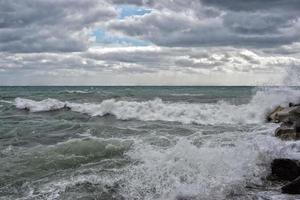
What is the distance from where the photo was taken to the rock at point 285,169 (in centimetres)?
869

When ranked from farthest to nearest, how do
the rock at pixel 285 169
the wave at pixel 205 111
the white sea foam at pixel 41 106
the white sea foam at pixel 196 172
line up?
the white sea foam at pixel 41 106
the wave at pixel 205 111
the rock at pixel 285 169
the white sea foam at pixel 196 172

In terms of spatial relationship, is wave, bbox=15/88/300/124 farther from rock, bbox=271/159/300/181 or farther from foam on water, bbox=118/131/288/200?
rock, bbox=271/159/300/181

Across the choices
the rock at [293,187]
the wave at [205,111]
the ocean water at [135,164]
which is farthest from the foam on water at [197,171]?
the wave at [205,111]

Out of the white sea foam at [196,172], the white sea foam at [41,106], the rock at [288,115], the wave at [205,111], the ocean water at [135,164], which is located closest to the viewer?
the white sea foam at [196,172]

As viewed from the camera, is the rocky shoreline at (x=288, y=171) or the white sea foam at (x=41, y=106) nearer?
the rocky shoreline at (x=288, y=171)

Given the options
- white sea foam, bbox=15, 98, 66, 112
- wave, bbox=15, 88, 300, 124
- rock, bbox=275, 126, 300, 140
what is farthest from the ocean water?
white sea foam, bbox=15, 98, 66, 112

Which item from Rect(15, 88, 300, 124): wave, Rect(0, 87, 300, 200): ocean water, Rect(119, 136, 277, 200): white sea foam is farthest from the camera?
Rect(15, 88, 300, 124): wave

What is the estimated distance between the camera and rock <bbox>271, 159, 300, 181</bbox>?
8691 mm

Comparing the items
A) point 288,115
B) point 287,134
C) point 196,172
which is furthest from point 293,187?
point 288,115

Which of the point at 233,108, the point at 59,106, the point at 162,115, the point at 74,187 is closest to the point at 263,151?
the point at 74,187

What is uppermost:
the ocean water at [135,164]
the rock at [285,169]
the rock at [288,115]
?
the rock at [288,115]

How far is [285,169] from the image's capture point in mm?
8867

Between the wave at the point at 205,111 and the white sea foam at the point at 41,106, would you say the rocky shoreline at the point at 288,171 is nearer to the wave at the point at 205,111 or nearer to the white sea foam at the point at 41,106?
the wave at the point at 205,111

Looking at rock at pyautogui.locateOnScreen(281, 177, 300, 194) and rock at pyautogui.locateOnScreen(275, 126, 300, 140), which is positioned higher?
rock at pyautogui.locateOnScreen(275, 126, 300, 140)
